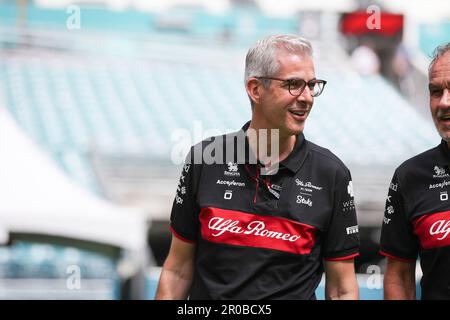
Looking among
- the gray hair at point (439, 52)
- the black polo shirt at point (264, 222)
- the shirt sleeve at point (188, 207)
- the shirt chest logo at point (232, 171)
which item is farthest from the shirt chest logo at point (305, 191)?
the gray hair at point (439, 52)

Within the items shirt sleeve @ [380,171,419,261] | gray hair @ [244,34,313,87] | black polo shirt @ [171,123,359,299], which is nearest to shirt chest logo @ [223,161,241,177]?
black polo shirt @ [171,123,359,299]

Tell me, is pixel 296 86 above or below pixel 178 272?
above

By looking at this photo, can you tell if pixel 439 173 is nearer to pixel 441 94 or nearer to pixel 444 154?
pixel 444 154

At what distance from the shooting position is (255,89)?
208 centimetres

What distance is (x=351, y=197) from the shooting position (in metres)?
2.05

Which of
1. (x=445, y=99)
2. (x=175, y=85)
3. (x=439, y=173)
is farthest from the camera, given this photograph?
(x=175, y=85)

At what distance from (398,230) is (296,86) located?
0.45 metres

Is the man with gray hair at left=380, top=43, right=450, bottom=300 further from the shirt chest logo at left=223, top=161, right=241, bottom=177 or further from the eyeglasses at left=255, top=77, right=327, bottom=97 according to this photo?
the shirt chest logo at left=223, top=161, right=241, bottom=177

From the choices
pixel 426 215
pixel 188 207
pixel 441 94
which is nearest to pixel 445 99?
pixel 441 94

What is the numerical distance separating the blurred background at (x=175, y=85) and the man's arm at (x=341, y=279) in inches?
195

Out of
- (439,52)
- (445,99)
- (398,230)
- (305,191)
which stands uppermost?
(439,52)

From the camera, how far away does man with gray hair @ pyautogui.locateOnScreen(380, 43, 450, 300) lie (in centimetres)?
197

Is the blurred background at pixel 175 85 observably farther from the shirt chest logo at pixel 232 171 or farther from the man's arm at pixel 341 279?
the man's arm at pixel 341 279

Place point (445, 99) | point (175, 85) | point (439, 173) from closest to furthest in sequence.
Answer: point (445, 99) → point (439, 173) → point (175, 85)
